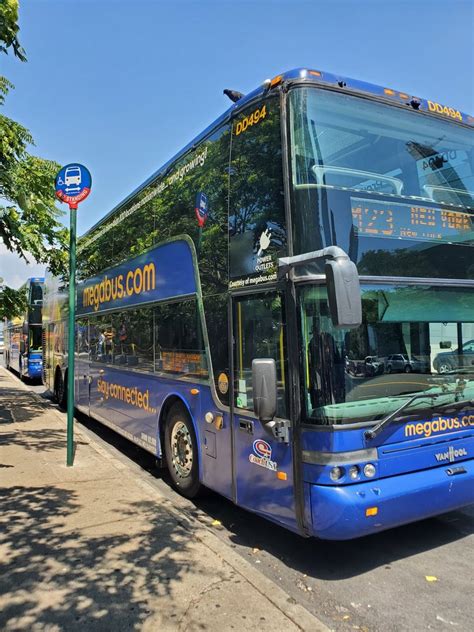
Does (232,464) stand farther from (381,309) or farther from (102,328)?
(102,328)

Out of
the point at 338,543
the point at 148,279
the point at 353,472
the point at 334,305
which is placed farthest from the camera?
the point at 148,279

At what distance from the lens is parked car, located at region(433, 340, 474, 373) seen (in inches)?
158

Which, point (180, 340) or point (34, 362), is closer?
point (180, 340)

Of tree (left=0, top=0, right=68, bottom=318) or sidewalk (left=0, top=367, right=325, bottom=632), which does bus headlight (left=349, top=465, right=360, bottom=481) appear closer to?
sidewalk (left=0, top=367, right=325, bottom=632)

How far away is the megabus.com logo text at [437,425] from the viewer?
374cm

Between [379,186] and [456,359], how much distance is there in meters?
1.56

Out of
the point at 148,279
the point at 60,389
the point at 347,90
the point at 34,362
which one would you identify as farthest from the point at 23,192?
the point at 34,362

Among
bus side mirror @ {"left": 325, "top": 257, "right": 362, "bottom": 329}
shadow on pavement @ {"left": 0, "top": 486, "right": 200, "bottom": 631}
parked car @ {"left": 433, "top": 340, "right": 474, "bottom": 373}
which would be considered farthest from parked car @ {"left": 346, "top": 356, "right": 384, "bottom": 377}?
shadow on pavement @ {"left": 0, "top": 486, "right": 200, "bottom": 631}

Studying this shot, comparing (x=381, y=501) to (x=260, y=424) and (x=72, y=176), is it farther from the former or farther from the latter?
(x=72, y=176)

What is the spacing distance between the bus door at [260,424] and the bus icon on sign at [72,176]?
361cm

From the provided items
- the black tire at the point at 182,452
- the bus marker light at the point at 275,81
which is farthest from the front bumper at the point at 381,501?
the bus marker light at the point at 275,81

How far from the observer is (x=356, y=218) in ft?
12.3

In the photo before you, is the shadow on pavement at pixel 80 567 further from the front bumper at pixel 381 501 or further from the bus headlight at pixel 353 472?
the bus headlight at pixel 353 472

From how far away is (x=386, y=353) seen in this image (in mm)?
3732
